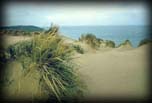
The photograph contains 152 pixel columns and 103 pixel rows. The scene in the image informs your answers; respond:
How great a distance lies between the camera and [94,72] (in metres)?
1.64

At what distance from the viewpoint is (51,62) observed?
1647 mm

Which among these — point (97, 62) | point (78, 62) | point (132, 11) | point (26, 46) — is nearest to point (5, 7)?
point (26, 46)

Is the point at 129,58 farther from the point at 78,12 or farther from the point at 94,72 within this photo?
the point at 78,12

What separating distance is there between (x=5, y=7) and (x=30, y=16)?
0.18 m

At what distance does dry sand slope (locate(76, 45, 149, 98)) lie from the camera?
1646 millimetres

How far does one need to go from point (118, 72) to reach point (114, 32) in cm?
28

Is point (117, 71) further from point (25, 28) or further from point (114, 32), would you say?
point (25, 28)

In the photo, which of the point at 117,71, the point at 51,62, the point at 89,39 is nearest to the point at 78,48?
the point at 89,39

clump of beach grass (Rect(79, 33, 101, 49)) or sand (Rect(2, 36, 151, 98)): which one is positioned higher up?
clump of beach grass (Rect(79, 33, 101, 49))

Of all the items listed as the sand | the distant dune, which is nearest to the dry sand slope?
the sand

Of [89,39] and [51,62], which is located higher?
[89,39]

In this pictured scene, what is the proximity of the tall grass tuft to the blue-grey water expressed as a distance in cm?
9

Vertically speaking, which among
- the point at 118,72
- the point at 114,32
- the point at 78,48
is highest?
the point at 114,32

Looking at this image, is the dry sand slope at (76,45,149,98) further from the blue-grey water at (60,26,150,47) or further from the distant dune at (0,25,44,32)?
the distant dune at (0,25,44,32)
